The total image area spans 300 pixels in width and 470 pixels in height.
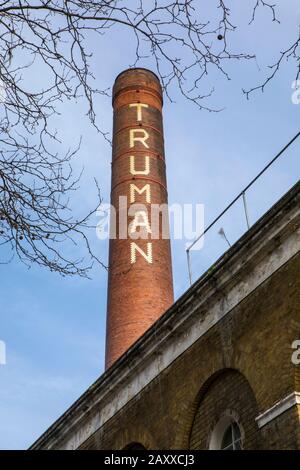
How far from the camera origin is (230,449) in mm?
9227

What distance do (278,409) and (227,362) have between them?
1.34 meters

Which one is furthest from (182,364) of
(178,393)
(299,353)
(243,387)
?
(299,353)

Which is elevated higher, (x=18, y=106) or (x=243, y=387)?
(x=18, y=106)

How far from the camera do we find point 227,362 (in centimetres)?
938

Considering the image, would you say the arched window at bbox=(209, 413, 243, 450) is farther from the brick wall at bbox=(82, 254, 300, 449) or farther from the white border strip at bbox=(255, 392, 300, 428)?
the white border strip at bbox=(255, 392, 300, 428)

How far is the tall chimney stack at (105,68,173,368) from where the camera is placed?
1884 cm

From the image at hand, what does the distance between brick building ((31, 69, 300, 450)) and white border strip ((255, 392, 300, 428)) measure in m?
0.01

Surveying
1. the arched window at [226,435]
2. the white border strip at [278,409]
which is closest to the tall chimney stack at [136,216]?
the arched window at [226,435]

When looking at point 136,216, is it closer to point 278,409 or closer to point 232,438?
point 232,438

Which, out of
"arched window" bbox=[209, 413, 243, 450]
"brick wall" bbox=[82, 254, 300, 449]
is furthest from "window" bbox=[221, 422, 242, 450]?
"brick wall" bbox=[82, 254, 300, 449]

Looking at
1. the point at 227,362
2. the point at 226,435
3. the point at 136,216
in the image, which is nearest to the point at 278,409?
the point at 227,362

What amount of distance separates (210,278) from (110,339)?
951cm

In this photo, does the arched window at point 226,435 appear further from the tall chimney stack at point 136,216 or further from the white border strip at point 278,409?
the tall chimney stack at point 136,216

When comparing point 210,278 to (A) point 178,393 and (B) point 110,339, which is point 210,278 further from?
(B) point 110,339
